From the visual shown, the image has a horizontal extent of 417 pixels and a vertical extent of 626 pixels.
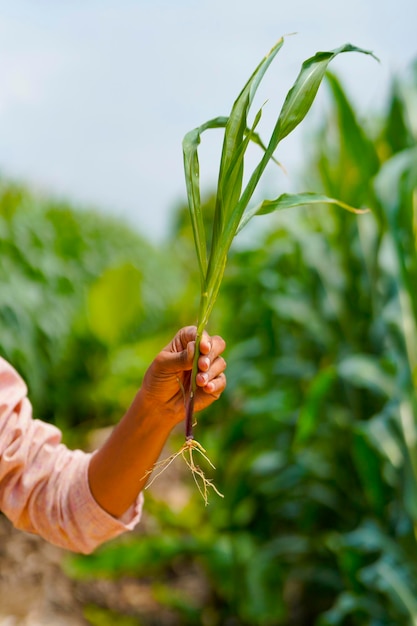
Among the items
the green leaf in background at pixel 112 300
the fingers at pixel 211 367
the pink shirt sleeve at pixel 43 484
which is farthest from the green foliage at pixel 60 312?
the fingers at pixel 211 367

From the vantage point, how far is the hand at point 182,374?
763mm

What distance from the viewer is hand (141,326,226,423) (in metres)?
0.76

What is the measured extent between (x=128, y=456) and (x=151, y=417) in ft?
0.20

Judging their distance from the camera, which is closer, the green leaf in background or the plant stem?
the plant stem

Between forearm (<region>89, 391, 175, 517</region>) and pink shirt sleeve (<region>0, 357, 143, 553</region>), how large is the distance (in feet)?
0.05

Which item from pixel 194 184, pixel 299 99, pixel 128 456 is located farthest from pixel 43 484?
pixel 299 99

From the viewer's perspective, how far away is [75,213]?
→ 4.61 m

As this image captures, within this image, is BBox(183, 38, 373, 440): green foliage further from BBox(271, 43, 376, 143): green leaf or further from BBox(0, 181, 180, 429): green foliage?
BBox(0, 181, 180, 429): green foliage

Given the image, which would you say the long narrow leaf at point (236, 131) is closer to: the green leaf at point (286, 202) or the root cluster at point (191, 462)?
the green leaf at point (286, 202)

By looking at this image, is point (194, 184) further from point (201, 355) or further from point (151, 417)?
point (151, 417)

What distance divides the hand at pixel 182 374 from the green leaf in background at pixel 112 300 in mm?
2494

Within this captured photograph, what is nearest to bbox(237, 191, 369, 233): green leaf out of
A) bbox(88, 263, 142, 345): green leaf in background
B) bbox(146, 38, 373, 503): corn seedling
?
bbox(146, 38, 373, 503): corn seedling

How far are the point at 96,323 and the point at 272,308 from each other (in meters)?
1.45

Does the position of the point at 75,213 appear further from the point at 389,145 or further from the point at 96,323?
the point at 389,145
